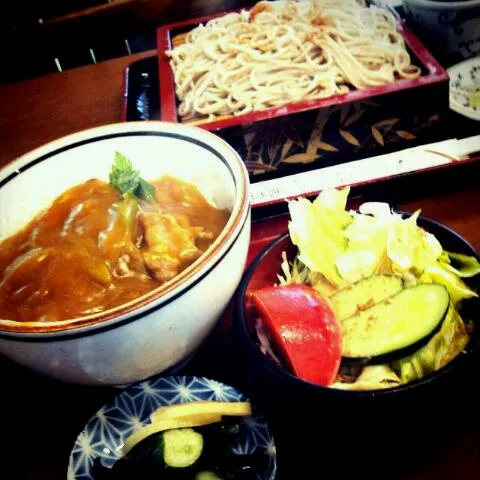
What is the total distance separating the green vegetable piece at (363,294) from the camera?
106cm

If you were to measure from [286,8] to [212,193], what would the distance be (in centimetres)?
130

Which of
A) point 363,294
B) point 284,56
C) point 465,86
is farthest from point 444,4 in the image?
point 363,294

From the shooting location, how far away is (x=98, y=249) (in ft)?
3.66

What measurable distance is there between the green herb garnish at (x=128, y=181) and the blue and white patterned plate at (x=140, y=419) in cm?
42

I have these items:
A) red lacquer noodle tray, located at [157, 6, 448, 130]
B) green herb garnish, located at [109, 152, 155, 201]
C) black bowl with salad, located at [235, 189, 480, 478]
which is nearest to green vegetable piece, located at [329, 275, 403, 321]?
black bowl with salad, located at [235, 189, 480, 478]

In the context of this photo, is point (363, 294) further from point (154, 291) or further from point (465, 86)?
point (465, 86)

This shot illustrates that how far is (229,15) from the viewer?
89.3 inches

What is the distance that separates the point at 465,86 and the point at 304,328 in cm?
114

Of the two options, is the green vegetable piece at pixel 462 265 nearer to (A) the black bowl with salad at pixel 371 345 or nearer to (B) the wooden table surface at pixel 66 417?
(A) the black bowl with salad at pixel 371 345

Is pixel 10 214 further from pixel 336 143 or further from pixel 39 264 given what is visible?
pixel 336 143

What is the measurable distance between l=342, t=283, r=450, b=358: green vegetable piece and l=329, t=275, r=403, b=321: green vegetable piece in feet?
0.08

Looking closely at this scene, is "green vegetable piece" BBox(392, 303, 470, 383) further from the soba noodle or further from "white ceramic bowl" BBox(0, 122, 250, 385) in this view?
the soba noodle

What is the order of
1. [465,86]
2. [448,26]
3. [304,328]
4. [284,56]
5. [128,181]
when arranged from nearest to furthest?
[304,328] → [128,181] → [465,86] → [448,26] → [284,56]

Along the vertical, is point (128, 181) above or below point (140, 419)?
above
